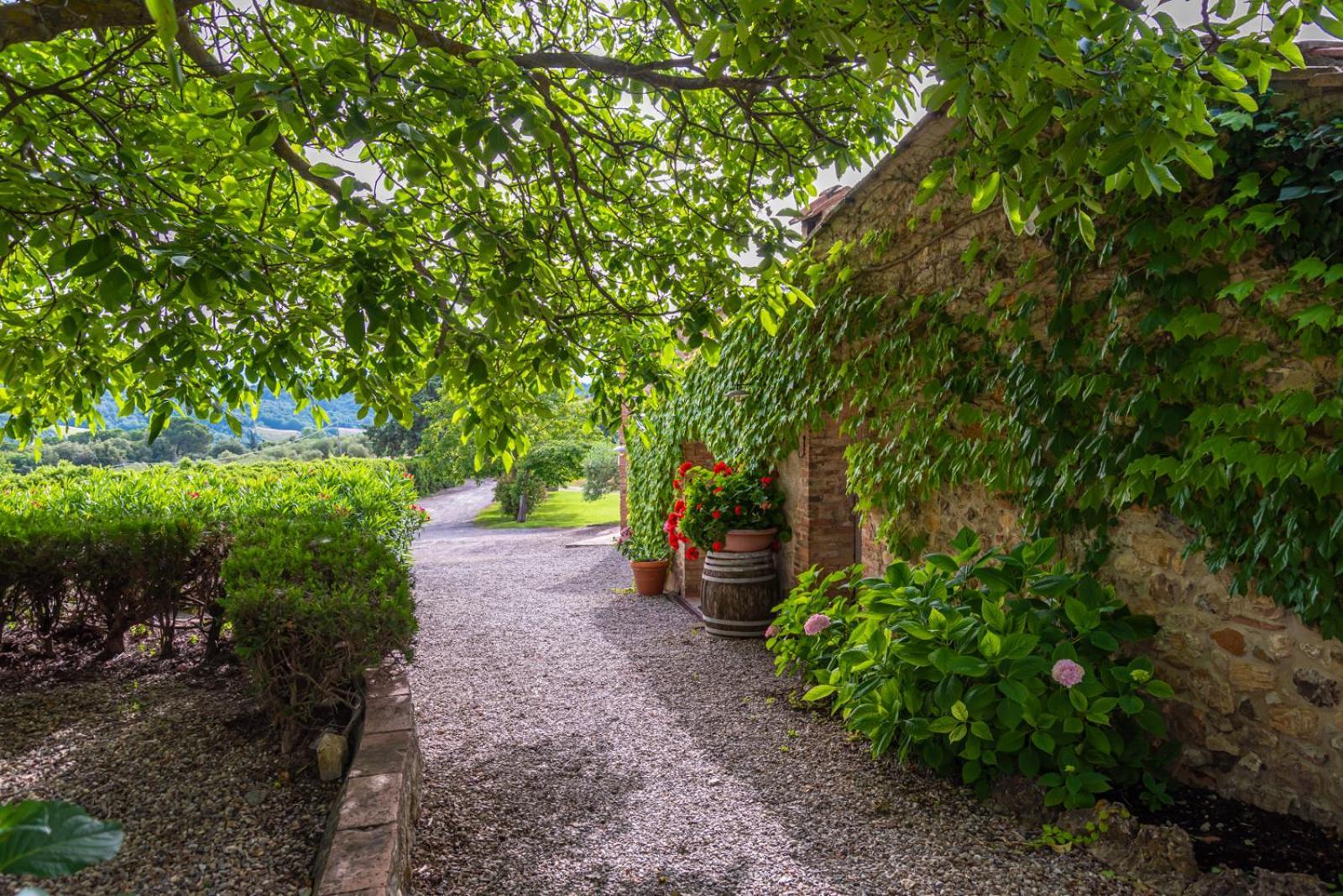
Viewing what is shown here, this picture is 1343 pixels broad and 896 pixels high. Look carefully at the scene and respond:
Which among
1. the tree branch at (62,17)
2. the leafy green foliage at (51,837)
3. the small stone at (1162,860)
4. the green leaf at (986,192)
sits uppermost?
the tree branch at (62,17)

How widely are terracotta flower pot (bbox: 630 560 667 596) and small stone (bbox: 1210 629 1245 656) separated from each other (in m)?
6.23

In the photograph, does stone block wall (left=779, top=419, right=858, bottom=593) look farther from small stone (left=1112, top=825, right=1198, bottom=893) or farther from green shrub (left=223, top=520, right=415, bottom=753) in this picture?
small stone (left=1112, top=825, right=1198, bottom=893)

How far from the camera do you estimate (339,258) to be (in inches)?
106

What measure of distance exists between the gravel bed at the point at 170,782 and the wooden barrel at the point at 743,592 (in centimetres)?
355

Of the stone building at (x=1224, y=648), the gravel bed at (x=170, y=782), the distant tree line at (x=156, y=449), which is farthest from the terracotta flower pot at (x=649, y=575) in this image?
the gravel bed at (x=170, y=782)

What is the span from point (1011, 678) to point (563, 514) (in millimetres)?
18443

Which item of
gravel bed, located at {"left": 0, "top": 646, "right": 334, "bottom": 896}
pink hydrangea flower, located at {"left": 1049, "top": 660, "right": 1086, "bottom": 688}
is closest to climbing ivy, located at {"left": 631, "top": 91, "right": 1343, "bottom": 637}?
pink hydrangea flower, located at {"left": 1049, "top": 660, "right": 1086, "bottom": 688}

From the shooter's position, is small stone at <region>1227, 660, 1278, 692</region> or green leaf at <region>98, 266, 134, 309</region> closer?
green leaf at <region>98, 266, 134, 309</region>

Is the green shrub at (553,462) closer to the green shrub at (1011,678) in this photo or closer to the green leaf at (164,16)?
the green shrub at (1011,678)

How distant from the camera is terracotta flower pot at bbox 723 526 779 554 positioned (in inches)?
249

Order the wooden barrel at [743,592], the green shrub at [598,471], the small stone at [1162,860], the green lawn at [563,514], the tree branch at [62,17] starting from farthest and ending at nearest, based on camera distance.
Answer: the green shrub at [598,471], the green lawn at [563,514], the wooden barrel at [743,592], the small stone at [1162,860], the tree branch at [62,17]

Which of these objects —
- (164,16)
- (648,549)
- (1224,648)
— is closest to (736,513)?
(648,549)

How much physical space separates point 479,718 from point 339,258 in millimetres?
3074

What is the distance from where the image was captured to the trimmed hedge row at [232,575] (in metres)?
3.20
